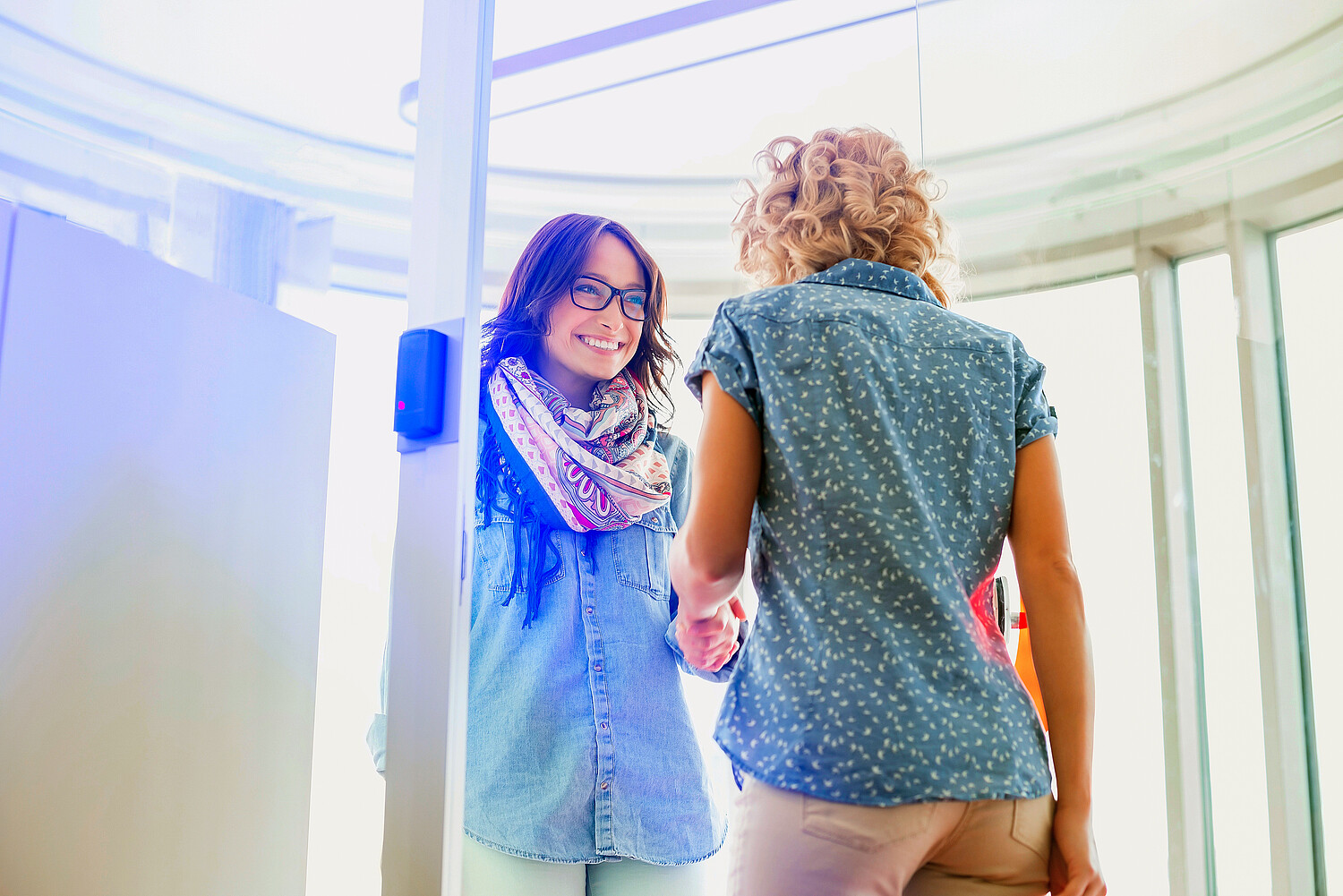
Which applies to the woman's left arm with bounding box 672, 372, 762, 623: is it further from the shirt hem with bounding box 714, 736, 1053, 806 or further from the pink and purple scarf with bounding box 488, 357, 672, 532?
the pink and purple scarf with bounding box 488, 357, 672, 532

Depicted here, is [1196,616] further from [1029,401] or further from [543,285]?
[543,285]

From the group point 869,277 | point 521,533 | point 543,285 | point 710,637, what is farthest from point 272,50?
point 710,637

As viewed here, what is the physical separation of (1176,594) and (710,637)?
0.80 m

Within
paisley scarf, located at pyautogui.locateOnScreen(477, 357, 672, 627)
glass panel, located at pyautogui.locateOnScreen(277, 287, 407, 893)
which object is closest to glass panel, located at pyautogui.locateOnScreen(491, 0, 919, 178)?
paisley scarf, located at pyautogui.locateOnScreen(477, 357, 672, 627)

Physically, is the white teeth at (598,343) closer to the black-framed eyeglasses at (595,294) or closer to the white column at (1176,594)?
the black-framed eyeglasses at (595,294)

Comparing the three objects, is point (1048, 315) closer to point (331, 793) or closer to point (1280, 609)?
point (1280, 609)

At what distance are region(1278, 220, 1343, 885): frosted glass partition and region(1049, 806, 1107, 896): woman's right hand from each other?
0.75m

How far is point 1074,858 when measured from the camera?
90 cm

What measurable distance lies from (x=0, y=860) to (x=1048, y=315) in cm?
163

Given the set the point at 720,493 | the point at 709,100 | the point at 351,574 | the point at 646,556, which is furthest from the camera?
the point at 709,100

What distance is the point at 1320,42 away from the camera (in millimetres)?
1533

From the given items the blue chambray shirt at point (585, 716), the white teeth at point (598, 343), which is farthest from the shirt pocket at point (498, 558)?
the white teeth at point (598, 343)

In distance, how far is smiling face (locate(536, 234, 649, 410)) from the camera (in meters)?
1.54

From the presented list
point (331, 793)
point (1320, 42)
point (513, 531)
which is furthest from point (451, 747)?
point (1320, 42)
